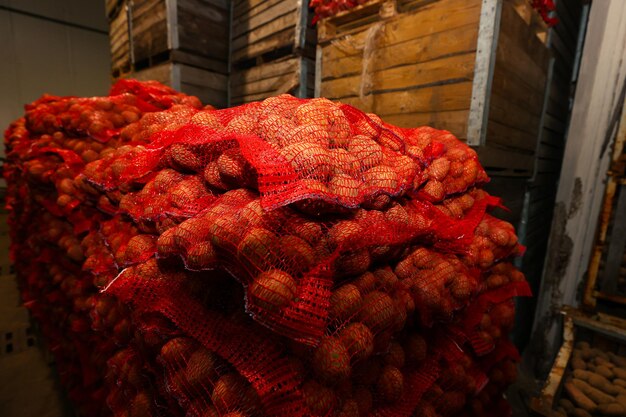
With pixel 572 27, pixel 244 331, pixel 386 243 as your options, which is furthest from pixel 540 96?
pixel 244 331

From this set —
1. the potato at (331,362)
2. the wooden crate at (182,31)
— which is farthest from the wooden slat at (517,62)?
the wooden crate at (182,31)

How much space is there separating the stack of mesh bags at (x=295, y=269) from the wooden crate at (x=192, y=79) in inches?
109

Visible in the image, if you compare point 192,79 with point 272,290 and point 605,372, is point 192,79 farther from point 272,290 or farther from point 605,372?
point 605,372

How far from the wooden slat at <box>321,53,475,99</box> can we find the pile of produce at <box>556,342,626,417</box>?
2.66 m

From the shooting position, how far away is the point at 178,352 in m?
1.18

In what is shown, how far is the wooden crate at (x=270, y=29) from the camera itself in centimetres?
396

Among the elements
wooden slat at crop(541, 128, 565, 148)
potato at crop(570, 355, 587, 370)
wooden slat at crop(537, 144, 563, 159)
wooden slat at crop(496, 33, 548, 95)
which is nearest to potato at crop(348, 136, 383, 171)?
wooden slat at crop(496, 33, 548, 95)

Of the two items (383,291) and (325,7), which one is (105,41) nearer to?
(325,7)

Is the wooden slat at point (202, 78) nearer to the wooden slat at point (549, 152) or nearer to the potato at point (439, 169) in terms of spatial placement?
the potato at point (439, 169)

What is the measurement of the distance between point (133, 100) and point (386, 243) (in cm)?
260

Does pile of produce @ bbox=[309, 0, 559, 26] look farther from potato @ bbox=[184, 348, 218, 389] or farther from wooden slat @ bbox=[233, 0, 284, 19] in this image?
potato @ bbox=[184, 348, 218, 389]

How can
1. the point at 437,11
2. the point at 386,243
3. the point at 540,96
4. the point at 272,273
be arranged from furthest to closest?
the point at 540,96
the point at 437,11
the point at 386,243
the point at 272,273

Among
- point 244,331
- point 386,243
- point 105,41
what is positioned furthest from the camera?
point 105,41

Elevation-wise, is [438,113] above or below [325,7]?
below
